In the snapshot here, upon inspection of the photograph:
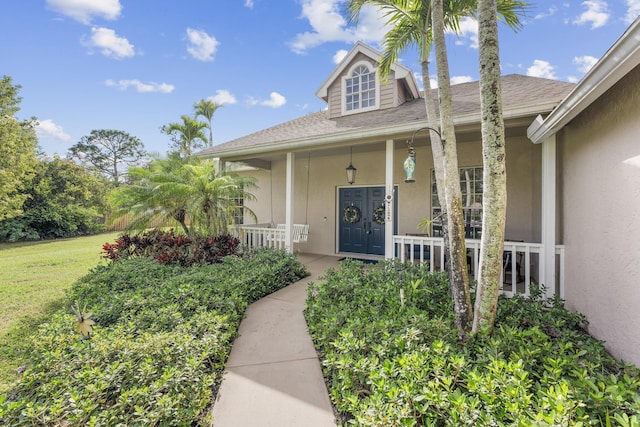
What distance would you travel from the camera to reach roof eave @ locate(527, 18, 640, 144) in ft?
6.06

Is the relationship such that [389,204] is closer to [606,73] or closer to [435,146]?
[435,146]

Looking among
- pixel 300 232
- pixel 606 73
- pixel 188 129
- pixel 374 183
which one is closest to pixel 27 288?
pixel 300 232

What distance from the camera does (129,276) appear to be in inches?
217

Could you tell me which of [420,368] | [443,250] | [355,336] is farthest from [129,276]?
[443,250]

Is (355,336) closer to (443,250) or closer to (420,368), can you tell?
(420,368)

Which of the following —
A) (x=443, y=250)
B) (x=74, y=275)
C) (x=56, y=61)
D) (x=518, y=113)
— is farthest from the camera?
(x=56, y=61)

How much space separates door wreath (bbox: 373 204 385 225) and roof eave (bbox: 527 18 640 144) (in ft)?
15.9

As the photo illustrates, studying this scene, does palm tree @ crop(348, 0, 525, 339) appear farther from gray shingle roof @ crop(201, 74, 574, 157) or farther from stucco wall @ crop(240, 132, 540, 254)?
stucco wall @ crop(240, 132, 540, 254)

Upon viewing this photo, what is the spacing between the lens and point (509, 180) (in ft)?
21.7

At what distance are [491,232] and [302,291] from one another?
3564mm

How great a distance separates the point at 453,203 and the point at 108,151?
153 ft

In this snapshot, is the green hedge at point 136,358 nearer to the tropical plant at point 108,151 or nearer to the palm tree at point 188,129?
the palm tree at point 188,129

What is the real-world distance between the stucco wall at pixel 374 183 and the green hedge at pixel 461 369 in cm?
363

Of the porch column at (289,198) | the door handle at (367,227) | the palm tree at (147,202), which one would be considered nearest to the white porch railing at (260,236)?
the porch column at (289,198)
